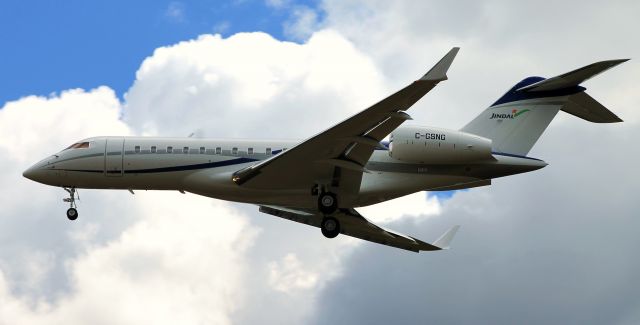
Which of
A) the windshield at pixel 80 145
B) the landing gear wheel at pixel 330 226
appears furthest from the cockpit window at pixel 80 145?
the landing gear wheel at pixel 330 226

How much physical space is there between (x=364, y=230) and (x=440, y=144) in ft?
21.4

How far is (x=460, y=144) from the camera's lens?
32.5 m

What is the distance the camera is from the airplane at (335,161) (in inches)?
1286

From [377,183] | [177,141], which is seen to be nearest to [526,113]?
[377,183]

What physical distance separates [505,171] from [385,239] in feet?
21.4

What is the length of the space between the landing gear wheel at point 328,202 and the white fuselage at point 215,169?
23.6 inches

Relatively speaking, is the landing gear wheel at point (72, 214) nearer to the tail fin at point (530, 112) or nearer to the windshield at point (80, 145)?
the windshield at point (80, 145)

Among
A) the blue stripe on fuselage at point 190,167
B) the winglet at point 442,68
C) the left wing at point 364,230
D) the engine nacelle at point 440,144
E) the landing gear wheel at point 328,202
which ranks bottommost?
the left wing at point 364,230

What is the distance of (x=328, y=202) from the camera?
3375 cm

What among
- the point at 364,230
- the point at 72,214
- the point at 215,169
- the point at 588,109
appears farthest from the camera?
the point at 364,230

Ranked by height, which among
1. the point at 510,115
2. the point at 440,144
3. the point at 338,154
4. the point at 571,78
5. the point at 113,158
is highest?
the point at 571,78

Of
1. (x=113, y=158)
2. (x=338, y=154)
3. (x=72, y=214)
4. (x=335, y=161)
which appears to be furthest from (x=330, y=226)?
(x=72, y=214)

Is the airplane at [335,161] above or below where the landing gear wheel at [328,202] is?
above

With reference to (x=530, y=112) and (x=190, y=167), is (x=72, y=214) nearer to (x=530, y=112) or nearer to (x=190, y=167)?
(x=190, y=167)
